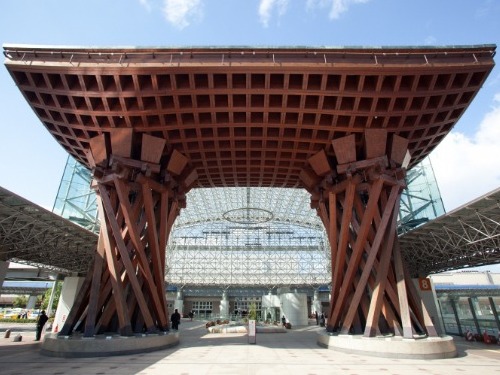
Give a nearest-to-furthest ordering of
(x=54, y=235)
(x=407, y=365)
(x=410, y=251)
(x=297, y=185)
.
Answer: (x=407, y=365) < (x=54, y=235) < (x=297, y=185) < (x=410, y=251)

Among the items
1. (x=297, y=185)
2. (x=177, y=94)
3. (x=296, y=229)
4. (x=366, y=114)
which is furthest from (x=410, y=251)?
(x=296, y=229)

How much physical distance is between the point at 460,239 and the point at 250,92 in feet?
61.3

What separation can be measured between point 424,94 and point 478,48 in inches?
114

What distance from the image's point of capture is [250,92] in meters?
16.4

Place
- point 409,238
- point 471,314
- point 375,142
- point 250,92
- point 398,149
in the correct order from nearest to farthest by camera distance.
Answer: point 250,92 → point 375,142 → point 398,149 → point 471,314 → point 409,238

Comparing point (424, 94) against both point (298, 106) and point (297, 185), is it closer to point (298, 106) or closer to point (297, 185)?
point (298, 106)

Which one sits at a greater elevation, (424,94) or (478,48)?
(478,48)

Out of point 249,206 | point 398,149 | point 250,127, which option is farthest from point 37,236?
point 249,206

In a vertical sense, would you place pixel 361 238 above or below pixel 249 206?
below

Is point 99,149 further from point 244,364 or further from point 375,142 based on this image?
point 375,142

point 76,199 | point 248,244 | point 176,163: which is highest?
point 248,244

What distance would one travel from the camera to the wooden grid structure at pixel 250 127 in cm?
1539

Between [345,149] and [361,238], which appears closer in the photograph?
[361,238]

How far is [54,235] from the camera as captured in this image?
2391cm
